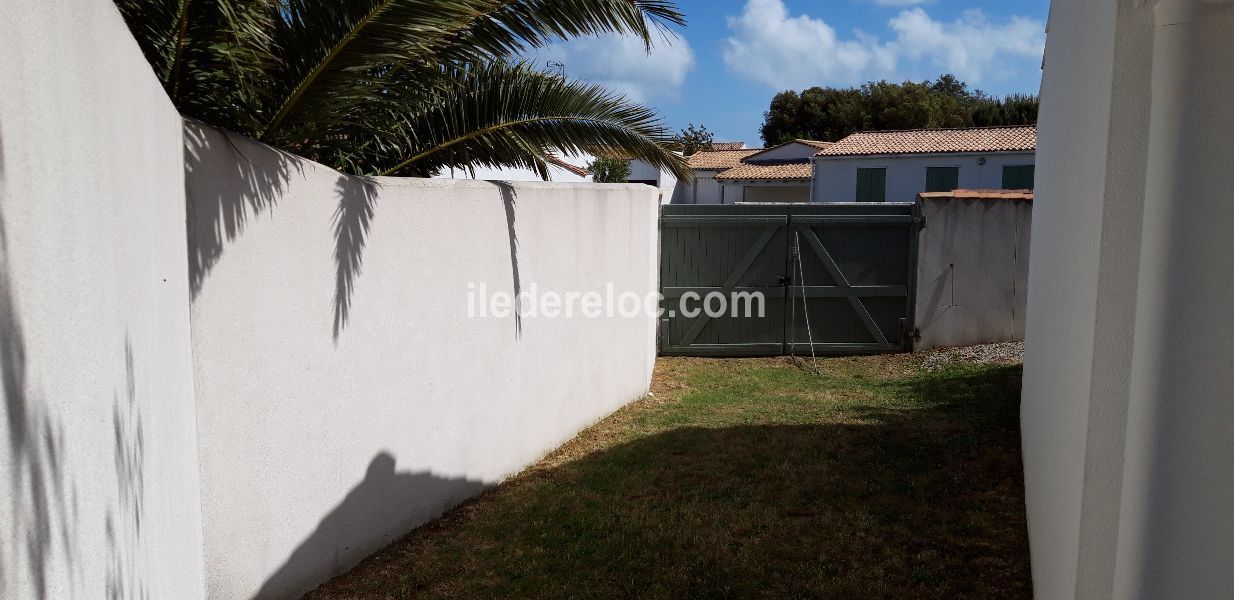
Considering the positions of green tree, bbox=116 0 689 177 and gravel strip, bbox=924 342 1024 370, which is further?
gravel strip, bbox=924 342 1024 370

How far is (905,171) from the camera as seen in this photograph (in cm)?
2966

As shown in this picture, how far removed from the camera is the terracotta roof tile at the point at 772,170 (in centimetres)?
3456

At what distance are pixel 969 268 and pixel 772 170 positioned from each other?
25.1 metres

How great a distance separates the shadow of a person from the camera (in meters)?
4.13

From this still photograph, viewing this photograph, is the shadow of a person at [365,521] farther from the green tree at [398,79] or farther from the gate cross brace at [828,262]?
the gate cross brace at [828,262]

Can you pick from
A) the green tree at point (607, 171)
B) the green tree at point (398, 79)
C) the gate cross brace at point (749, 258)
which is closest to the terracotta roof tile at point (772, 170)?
the green tree at point (607, 171)

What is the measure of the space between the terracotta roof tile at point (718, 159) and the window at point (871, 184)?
A: 25.6ft

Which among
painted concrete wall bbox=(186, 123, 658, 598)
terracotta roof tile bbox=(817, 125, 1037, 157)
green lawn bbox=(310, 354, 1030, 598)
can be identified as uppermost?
terracotta roof tile bbox=(817, 125, 1037, 157)

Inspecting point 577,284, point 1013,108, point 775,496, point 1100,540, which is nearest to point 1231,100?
point 1100,540

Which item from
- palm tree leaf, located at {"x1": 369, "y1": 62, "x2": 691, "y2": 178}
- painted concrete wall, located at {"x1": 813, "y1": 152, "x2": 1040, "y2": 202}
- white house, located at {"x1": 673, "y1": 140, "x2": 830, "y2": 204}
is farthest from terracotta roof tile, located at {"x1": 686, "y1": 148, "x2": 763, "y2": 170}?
palm tree leaf, located at {"x1": 369, "y1": 62, "x2": 691, "y2": 178}

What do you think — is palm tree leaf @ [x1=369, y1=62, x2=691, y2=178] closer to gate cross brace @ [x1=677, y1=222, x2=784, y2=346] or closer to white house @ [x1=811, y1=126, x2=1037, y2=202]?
gate cross brace @ [x1=677, y1=222, x2=784, y2=346]

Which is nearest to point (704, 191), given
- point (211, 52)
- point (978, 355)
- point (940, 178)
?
point (940, 178)

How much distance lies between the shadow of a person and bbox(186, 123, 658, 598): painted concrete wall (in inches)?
0.4

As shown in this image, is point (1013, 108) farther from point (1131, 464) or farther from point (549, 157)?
point (1131, 464)
